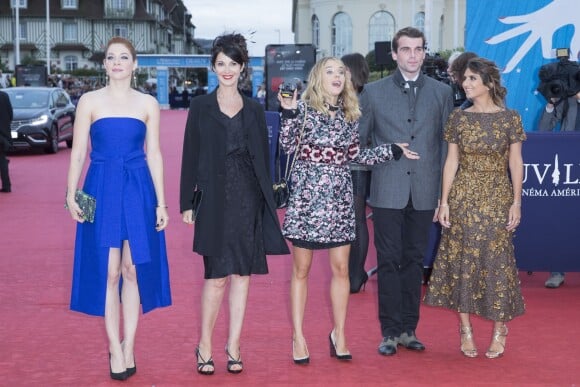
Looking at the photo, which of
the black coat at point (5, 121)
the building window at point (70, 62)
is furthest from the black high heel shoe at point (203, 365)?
the building window at point (70, 62)

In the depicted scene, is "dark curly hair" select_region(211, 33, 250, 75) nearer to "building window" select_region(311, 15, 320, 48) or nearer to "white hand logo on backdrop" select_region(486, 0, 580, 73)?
"white hand logo on backdrop" select_region(486, 0, 580, 73)

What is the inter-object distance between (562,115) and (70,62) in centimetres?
8615

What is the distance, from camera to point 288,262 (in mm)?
10031

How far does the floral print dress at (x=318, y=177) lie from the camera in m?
6.00

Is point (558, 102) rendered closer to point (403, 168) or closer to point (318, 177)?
point (403, 168)

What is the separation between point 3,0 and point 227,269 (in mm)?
88116

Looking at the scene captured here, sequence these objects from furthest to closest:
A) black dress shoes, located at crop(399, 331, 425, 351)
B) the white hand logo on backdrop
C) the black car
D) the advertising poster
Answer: the advertising poster
the black car
the white hand logo on backdrop
black dress shoes, located at crop(399, 331, 425, 351)

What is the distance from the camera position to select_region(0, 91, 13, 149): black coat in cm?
1563

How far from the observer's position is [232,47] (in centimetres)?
582

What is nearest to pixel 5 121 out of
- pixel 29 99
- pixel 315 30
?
pixel 29 99

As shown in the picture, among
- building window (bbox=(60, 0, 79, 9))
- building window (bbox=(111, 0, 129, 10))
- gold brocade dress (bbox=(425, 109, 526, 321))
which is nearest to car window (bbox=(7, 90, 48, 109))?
gold brocade dress (bbox=(425, 109, 526, 321))

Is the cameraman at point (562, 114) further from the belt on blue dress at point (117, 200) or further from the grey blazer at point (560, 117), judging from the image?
the belt on blue dress at point (117, 200)

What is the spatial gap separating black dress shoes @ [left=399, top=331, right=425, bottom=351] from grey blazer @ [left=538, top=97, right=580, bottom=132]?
3.18 meters

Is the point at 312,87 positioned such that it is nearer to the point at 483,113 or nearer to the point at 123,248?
the point at 483,113
